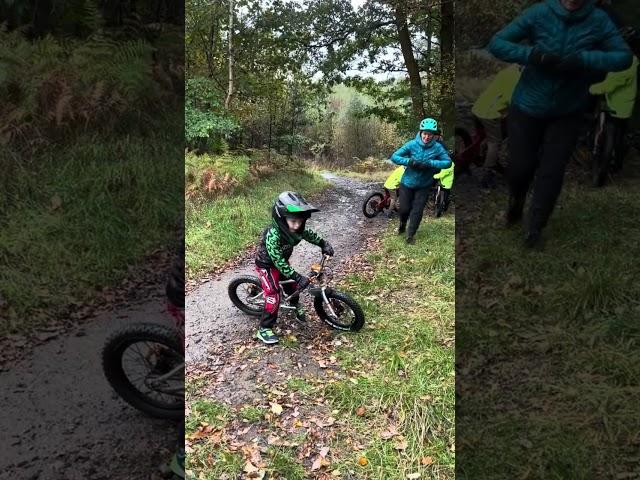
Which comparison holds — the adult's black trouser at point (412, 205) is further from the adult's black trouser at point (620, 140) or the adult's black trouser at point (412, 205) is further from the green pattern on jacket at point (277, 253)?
the adult's black trouser at point (620, 140)

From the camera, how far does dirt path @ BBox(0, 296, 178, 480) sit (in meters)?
1.82

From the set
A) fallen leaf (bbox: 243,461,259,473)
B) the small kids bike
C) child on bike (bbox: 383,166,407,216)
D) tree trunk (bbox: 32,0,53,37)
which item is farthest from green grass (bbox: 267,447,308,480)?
tree trunk (bbox: 32,0,53,37)

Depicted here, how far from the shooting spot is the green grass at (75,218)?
5.87ft

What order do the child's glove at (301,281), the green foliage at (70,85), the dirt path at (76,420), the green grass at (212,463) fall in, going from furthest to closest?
1. the child's glove at (301,281)
2. the green grass at (212,463)
3. the dirt path at (76,420)
4. the green foliage at (70,85)

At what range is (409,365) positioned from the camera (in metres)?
2.01

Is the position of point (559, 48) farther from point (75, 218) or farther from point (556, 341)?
point (75, 218)

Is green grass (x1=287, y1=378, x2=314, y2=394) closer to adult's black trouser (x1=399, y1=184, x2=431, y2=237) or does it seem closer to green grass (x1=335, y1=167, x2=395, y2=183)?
adult's black trouser (x1=399, y1=184, x2=431, y2=237)

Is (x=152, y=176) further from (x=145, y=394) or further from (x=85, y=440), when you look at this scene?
(x=85, y=440)

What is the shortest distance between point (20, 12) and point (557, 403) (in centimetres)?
247

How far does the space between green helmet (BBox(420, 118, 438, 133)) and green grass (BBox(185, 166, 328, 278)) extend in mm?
559

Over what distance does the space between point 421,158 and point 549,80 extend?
532 mm

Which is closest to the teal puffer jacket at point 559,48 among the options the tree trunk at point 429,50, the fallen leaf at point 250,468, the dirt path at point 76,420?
the tree trunk at point 429,50

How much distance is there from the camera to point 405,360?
2.01m

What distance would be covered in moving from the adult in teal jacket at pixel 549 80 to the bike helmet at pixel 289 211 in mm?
803
